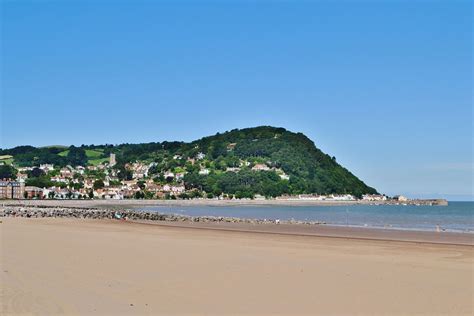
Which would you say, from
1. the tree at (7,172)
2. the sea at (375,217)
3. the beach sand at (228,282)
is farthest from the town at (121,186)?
the beach sand at (228,282)

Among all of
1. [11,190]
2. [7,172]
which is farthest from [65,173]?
[11,190]

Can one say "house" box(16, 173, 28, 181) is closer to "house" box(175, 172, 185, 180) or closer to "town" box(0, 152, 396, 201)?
"town" box(0, 152, 396, 201)

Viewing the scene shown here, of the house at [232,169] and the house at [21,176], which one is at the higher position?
the house at [232,169]

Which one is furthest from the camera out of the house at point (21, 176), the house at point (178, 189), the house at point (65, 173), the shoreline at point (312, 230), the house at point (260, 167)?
the house at point (260, 167)

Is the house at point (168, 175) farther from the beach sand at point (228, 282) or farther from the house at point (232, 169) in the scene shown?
the beach sand at point (228, 282)

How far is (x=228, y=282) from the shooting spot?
35.1 feet

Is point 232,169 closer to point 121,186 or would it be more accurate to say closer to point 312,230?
point 121,186

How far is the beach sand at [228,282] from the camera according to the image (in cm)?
854

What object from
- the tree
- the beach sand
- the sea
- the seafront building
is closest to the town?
the seafront building

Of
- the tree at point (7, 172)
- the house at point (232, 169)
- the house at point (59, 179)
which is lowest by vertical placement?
the house at point (59, 179)

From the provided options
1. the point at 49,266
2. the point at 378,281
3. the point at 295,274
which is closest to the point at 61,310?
the point at 49,266

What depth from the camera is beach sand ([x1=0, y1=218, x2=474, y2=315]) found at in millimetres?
8539

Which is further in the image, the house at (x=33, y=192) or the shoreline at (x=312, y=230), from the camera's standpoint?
the house at (x=33, y=192)

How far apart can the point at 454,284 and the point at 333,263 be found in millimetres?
3436
